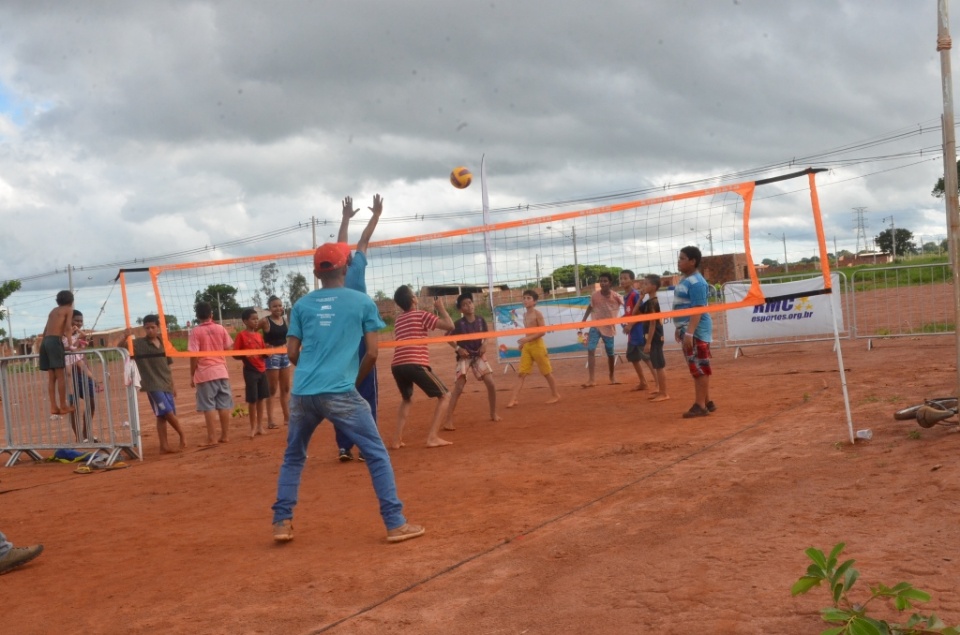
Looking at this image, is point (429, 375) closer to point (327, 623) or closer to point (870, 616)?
point (327, 623)

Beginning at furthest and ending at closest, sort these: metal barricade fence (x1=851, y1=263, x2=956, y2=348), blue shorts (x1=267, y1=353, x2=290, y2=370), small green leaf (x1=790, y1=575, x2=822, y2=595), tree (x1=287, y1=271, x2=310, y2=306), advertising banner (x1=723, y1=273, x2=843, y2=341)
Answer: metal barricade fence (x1=851, y1=263, x2=956, y2=348)
advertising banner (x1=723, y1=273, x2=843, y2=341)
blue shorts (x1=267, y1=353, x2=290, y2=370)
tree (x1=287, y1=271, x2=310, y2=306)
small green leaf (x1=790, y1=575, x2=822, y2=595)

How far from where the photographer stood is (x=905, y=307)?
77.6 feet

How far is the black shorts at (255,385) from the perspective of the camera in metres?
11.7

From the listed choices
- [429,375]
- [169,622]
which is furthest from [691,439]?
[169,622]

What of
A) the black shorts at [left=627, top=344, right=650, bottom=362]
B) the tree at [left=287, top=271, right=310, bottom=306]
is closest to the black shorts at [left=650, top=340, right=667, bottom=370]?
the black shorts at [left=627, top=344, right=650, bottom=362]

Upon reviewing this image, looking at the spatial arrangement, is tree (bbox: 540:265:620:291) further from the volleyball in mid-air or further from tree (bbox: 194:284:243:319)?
tree (bbox: 194:284:243:319)

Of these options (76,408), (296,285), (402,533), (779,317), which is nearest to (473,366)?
(296,285)

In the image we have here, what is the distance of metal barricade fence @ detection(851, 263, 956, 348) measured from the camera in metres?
16.7

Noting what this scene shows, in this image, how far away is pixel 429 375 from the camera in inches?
367

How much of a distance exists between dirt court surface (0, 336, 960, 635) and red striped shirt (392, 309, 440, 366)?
3.48ft

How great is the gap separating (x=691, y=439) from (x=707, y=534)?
347 cm

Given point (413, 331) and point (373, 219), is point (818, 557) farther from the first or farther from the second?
point (413, 331)

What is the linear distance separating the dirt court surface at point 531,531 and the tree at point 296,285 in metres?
1.98

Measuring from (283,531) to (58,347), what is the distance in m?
6.43
